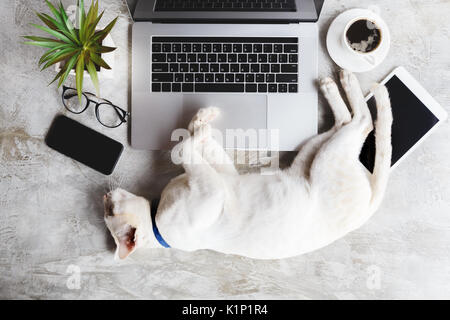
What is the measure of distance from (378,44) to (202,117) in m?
0.57

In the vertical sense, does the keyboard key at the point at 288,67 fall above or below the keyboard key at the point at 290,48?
below

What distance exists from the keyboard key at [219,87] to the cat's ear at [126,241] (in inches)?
17.9

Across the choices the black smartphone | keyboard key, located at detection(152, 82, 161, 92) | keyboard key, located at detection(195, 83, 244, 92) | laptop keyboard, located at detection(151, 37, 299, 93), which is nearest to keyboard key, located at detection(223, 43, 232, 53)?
laptop keyboard, located at detection(151, 37, 299, 93)

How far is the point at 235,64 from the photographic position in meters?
0.97

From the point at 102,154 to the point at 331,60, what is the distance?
2.58ft

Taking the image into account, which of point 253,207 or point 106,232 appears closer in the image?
point 253,207

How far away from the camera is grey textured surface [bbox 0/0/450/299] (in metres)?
1.02

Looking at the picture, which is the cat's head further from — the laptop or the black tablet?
the black tablet

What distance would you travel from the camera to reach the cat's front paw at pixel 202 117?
36.9 inches

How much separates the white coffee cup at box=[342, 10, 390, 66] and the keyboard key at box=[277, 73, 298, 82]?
17 centimetres

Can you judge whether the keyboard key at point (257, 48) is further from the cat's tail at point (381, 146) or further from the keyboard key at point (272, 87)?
the cat's tail at point (381, 146)

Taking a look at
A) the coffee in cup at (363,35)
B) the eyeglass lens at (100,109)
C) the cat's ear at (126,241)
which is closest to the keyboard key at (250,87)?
the coffee in cup at (363,35)
